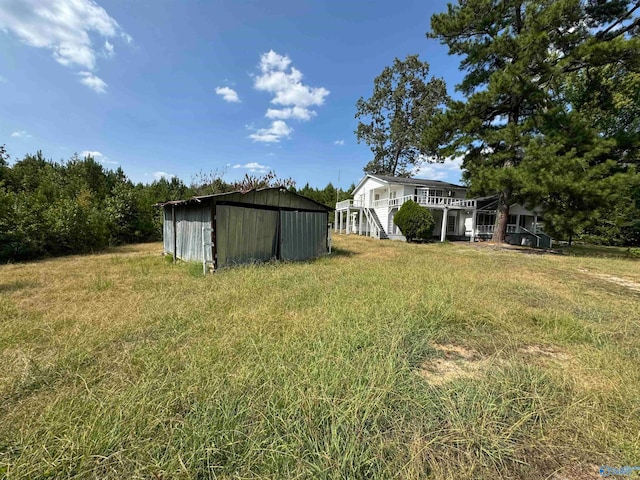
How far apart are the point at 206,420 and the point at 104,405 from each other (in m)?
0.89

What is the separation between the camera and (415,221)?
58.6ft

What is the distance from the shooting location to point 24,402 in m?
2.22

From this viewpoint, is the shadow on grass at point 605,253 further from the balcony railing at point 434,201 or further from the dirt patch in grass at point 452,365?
the dirt patch in grass at point 452,365

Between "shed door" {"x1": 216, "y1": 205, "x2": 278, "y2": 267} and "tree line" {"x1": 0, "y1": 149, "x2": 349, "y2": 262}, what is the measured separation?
8655 millimetres

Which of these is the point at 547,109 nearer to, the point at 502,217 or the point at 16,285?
the point at 502,217

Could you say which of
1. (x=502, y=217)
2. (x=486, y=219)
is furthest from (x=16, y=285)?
(x=486, y=219)

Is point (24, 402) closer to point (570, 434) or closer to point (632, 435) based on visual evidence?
point (570, 434)

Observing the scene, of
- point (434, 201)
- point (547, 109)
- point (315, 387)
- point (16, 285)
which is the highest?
point (547, 109)

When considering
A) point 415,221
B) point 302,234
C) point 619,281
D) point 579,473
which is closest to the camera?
point 579,473

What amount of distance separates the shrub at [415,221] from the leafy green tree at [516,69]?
3434 millimetres

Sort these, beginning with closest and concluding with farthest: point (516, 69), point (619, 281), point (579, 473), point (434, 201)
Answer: point (579, 473) → point (619, 281) → point (516, 69) → point (434, 201)

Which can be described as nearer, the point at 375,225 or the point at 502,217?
the point at 502,217

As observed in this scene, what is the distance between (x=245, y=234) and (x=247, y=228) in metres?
0.21

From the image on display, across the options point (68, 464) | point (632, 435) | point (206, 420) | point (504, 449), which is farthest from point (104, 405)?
point (632, 435)
